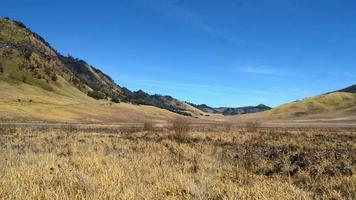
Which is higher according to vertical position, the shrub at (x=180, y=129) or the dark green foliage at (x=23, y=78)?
the dark green foliage at (x=23, y=78)

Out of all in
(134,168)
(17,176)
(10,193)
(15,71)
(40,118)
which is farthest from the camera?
(15,71)

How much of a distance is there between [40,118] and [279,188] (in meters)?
89.3

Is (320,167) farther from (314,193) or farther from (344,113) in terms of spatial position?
(344,113)

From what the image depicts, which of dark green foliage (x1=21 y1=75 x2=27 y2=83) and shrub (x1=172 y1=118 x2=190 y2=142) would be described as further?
dark green foliage (x1=21 y1=75 x2=27 y2=83)

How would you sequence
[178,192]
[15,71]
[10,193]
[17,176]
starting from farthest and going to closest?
[15,71] < [17,176] < [178,192] < [10,193]

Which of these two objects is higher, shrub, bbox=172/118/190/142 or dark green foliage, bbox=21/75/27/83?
dark green foliage, bbox=21/75/27/83

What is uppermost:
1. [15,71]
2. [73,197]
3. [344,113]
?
[15,71]

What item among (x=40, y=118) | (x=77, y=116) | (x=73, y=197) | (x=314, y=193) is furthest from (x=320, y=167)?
(x=77, y=116)

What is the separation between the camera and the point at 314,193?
9.71 metres

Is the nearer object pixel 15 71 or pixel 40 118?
pixel 40 118

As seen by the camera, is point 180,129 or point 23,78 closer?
point 180,129

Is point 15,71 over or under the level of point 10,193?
over

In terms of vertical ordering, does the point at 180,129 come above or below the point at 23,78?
below

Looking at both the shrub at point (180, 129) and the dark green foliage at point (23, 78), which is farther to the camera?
the dark green foliage at point (23, 78)
